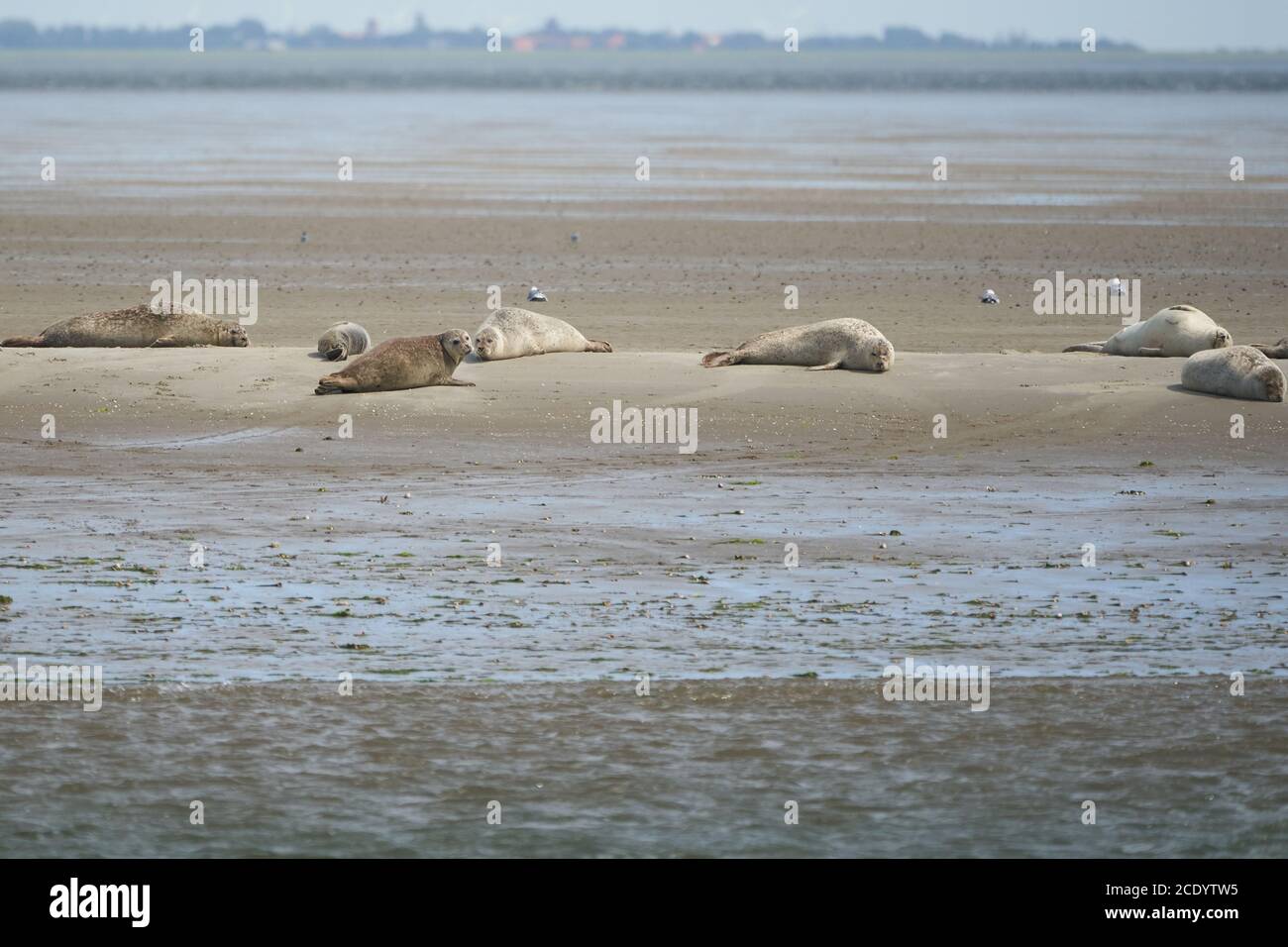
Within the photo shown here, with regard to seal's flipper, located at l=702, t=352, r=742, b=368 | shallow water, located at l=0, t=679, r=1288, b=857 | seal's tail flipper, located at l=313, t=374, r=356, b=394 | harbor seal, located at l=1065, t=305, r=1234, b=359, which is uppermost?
harbor seal, located at l=1065, t=305, r=1234, b=359

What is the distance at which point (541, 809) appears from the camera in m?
6.60

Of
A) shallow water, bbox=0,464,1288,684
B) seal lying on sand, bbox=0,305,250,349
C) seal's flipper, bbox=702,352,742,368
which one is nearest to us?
shallow water, bbox=0,464,1288,684

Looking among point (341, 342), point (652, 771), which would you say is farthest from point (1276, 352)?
point (652, 771)

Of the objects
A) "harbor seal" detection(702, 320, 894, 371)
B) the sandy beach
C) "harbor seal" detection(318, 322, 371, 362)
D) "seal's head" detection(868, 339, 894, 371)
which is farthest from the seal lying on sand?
"seal's head" detection(868, 339, 894, 371)

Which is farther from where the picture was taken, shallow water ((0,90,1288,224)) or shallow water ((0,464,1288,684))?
shallow water ((0,90,1288,224))

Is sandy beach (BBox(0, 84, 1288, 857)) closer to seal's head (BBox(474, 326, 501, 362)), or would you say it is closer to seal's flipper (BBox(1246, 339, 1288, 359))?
seal's head (BBox(474, 326, 501, 362))

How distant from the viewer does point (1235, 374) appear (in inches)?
559

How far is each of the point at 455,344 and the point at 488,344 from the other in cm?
59

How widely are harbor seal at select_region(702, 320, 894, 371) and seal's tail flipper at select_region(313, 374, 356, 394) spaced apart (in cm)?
274

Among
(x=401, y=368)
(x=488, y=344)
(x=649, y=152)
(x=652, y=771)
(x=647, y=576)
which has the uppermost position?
(x=649, y=152)

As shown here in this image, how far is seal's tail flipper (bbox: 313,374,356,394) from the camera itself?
46.4ft

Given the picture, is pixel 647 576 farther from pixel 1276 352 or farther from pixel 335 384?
pixel 1276 352
